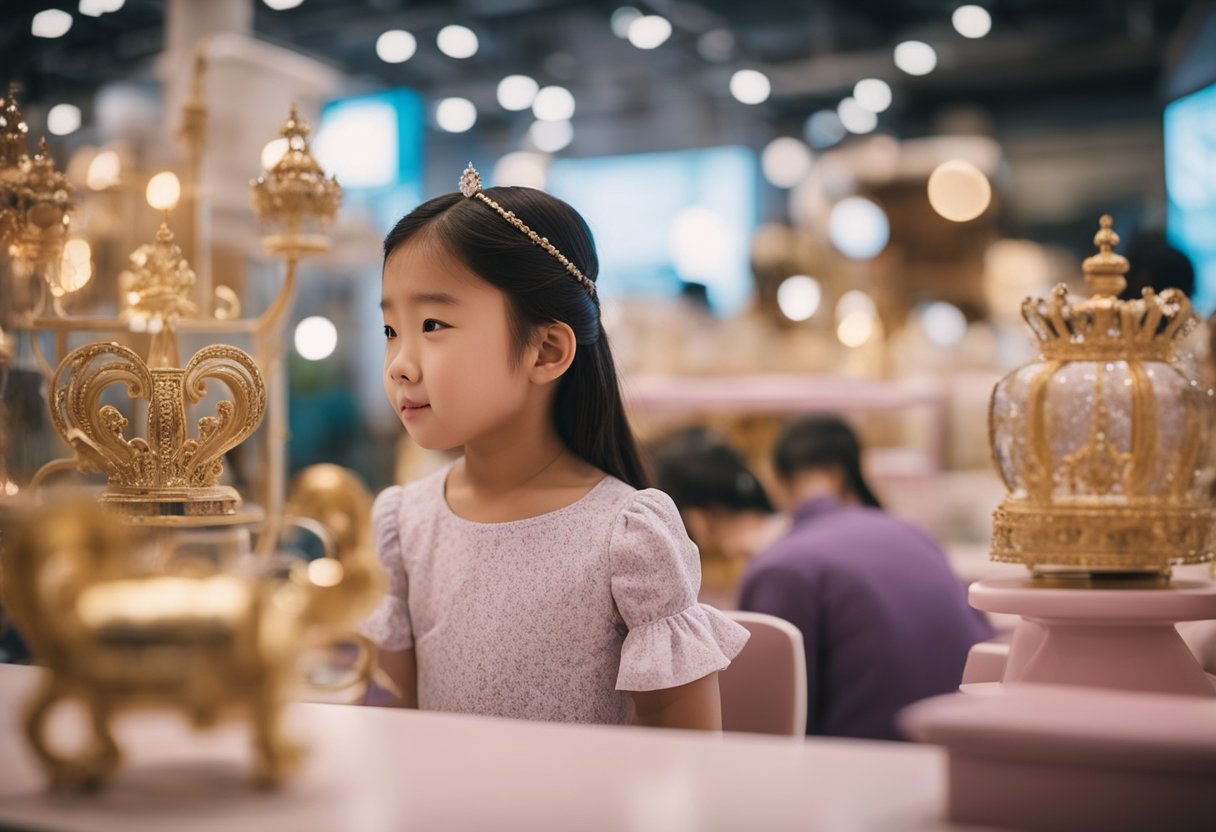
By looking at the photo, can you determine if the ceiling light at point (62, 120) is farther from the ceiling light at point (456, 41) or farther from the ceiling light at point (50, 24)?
the ceiling light at point (456, 41)

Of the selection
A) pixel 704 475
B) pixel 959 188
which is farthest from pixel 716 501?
pixel 959 188

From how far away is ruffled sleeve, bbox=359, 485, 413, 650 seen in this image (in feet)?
5.11

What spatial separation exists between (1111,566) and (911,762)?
0.55 m

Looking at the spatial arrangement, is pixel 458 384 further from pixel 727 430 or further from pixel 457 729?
pixel 727 430

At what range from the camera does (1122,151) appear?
1055 cm

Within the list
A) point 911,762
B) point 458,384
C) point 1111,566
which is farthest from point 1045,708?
point 458,384

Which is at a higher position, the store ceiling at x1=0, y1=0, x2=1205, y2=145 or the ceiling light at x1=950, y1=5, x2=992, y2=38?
the store ceiling at x1=0, y1=0, x2=1205, y2=145

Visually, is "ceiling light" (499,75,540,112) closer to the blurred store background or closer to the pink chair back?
the blurred store background

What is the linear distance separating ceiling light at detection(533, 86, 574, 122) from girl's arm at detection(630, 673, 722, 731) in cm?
814

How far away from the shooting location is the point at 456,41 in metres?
8.22

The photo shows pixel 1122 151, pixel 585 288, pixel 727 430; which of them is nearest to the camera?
pixel 585 288

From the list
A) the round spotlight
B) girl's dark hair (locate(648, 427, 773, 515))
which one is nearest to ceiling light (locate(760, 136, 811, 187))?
girl's dark hair (locate(648, 427, 773, 515))

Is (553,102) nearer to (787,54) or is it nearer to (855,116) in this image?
(787,54)

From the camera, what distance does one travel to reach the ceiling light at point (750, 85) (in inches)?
360
